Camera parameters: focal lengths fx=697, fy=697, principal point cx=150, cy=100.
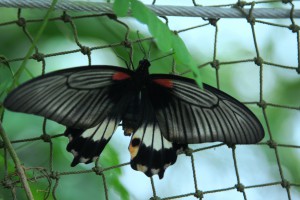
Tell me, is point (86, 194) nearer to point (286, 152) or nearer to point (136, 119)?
point (136, 119)

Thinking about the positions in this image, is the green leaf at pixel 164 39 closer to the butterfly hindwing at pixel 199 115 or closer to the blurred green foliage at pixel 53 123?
the butterfly hindwing at pixel 199 115

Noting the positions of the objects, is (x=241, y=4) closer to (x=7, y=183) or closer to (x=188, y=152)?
(x=188, y=152)

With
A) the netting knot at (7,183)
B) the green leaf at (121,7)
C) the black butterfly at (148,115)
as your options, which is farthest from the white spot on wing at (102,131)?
the green leaf at (121,7)

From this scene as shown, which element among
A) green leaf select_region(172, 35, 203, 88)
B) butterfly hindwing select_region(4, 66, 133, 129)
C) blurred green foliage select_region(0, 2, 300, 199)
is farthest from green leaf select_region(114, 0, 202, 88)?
blurred green foliage select_region(0, 2, 300, 199)

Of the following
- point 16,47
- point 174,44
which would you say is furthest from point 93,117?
point 16,47

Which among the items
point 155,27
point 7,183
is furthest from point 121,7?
point 7,183

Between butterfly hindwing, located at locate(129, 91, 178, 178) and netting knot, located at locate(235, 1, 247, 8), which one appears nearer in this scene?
butterfly hindwing, located at locate(129, 91, 178, 178)

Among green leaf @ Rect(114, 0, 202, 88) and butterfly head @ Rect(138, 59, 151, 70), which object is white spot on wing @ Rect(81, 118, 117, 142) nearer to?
butterfly head @ Rect(138, 59, 151, 70)

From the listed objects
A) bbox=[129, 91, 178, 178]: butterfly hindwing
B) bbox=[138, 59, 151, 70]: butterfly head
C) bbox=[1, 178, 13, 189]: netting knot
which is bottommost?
bbox=[1, 178, 13, 189]: netting knot
